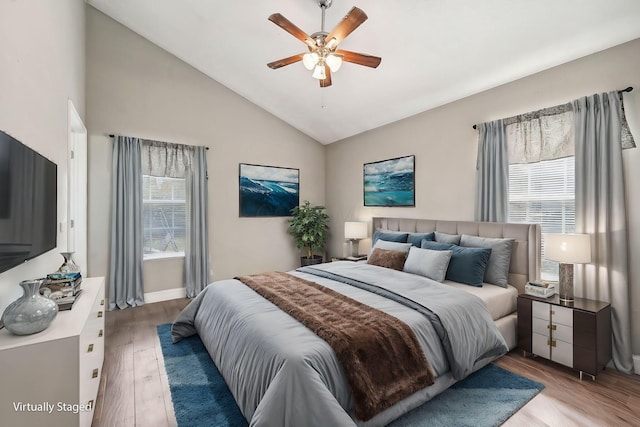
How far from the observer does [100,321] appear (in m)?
2.37

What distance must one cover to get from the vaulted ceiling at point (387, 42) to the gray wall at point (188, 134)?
10.5 inches

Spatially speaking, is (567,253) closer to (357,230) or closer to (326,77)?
(326,77)

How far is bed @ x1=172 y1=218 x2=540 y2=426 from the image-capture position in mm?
1498

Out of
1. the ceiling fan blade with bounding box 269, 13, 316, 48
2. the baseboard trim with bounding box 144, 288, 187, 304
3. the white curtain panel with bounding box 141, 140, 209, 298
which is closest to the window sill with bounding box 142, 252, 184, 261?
the white curtain panel with bounding box 141, 140, 209, 298

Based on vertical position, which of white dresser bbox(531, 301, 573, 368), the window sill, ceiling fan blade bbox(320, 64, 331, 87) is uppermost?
ceiling fan blade bbox(320, 64, 331, 87)

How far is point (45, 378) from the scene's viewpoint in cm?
140

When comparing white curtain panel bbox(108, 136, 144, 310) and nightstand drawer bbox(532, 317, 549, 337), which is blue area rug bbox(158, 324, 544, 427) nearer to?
nightstand drawer bbox(532, 317, 549, 337)

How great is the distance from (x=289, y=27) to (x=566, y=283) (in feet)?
10.2

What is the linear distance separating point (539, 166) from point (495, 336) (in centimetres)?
181

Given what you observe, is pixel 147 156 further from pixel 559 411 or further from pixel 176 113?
pixel 559 411

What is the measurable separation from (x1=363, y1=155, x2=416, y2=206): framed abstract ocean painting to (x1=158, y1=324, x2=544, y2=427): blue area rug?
2438mm

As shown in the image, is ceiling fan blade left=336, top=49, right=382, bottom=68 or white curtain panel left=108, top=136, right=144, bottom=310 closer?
ceiling fan blade left=336, top=49, right=382, bottom=68

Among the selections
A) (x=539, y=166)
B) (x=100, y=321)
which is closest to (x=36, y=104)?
(x=100, y=321)

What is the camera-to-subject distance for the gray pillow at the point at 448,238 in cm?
343
